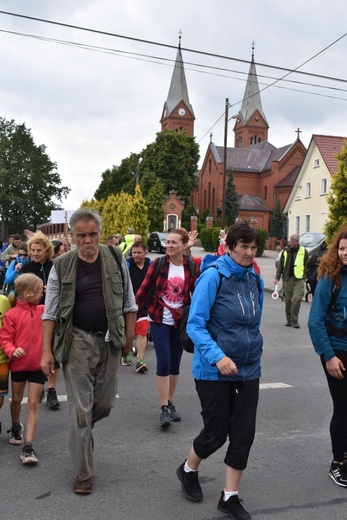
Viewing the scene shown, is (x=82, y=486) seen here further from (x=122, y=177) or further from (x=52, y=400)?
(x=122, y=177)

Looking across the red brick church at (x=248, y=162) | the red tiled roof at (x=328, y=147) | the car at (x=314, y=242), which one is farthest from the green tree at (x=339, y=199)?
the red brick church at (x=248, y=162)

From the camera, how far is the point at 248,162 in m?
81.3

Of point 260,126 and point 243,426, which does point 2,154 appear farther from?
point 243,426

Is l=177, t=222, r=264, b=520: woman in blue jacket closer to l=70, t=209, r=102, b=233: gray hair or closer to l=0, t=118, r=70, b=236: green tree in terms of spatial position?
l=70, t=209, r=102, b=233: gray hair

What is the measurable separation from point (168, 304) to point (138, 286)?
8.23 feet

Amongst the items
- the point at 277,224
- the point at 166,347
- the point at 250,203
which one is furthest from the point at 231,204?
the point at 166,347

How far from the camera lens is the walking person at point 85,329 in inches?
148

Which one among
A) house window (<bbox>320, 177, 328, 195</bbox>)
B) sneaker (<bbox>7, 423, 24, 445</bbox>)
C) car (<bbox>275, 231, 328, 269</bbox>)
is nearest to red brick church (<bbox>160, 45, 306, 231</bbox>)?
house window (<bbox>320, 177, 328, 195</bbox>)

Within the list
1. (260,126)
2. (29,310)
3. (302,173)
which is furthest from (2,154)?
(29,310)

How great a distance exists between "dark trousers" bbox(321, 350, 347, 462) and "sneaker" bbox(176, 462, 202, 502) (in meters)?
1.10

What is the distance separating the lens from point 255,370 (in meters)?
3.56

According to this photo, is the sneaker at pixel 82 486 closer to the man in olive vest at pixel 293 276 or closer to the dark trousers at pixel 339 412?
the dark trousers at pixel 339 412

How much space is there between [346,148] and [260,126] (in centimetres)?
7580

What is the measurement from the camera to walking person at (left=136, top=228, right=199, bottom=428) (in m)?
5.26
